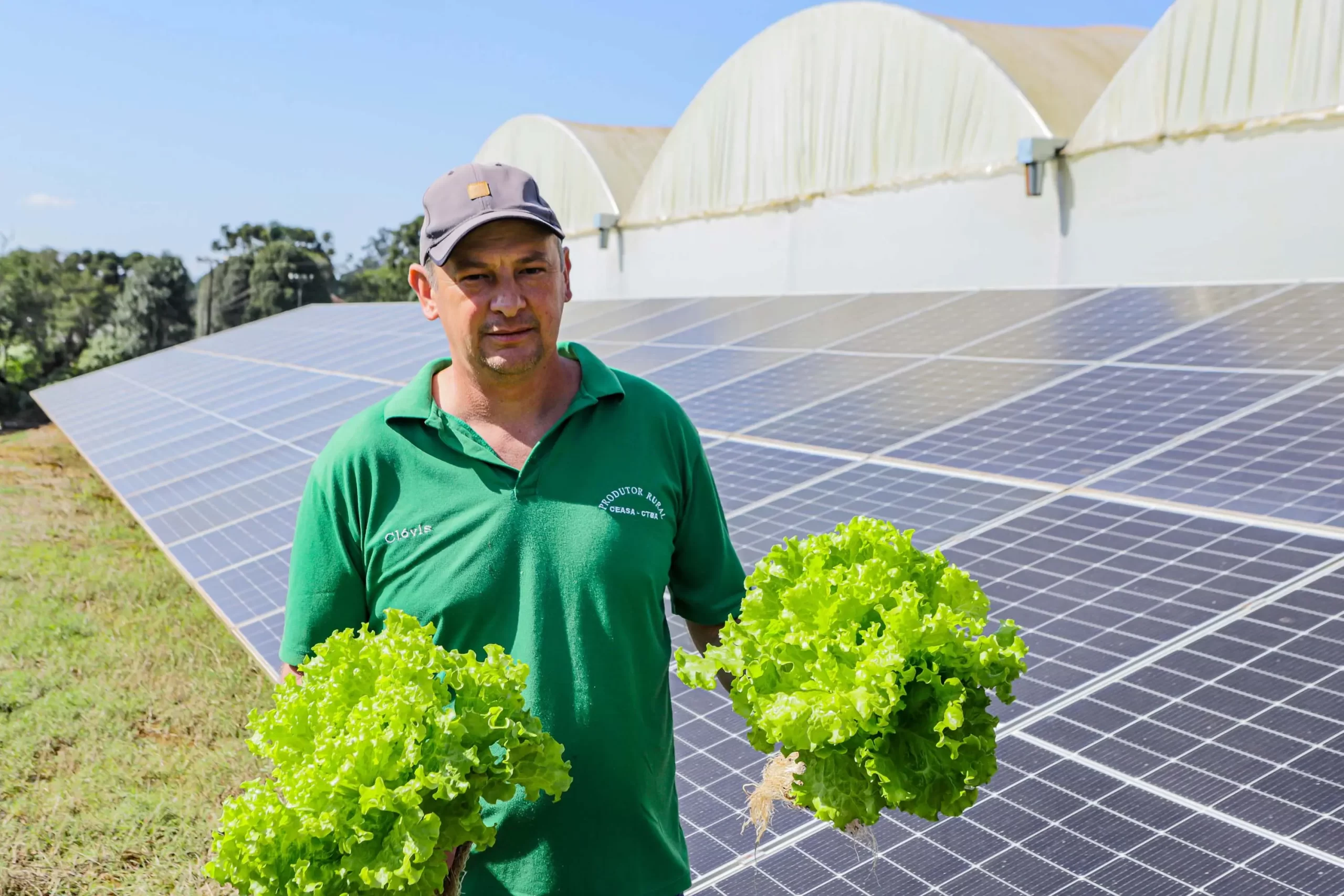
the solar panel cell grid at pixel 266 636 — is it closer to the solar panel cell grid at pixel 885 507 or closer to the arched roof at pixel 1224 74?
the solar panel cell grid at pixel 885 507

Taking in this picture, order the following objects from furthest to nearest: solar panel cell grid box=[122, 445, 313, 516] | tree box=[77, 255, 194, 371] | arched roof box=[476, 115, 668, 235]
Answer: tree box=[77, 255, 194, 371] < arched roof box=[476, 115, 668, 235] < solar panel cell grid box=[122, 445, 313, 516]

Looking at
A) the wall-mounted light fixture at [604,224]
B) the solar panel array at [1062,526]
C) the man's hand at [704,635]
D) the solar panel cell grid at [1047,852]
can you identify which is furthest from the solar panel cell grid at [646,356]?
the wall-mounted light fixture at [604,224]

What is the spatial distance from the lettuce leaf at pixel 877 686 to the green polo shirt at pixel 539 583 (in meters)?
0.37

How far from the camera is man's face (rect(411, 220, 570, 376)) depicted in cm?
278

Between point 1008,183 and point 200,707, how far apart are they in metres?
12.9

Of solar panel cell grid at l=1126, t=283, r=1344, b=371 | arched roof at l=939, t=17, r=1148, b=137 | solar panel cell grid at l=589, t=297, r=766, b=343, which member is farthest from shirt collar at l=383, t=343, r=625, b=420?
arched roof at l=939, t=17, r=1148, b=137

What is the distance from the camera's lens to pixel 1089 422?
7.60 metres

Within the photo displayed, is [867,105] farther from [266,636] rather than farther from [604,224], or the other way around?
[266,636]

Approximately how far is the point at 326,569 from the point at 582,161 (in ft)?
90.5

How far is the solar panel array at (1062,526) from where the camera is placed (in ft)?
12.2

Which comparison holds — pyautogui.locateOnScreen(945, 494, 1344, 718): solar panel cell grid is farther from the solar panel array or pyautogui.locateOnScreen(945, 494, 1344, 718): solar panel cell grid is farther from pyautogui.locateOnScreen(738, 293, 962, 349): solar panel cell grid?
pyautogui.locateOnScreen(738, 293, 962, 349): solar panel cell grid

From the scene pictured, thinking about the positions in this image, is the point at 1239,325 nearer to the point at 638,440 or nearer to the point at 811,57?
the point at 638,440

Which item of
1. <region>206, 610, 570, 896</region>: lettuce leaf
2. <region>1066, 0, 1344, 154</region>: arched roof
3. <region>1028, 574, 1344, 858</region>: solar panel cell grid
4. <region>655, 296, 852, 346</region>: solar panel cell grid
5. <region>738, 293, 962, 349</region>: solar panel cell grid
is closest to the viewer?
<region>206, 610, 570, 896</region>: lettuce leaf

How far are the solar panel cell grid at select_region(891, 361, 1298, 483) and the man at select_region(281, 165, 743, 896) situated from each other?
4467 mm
